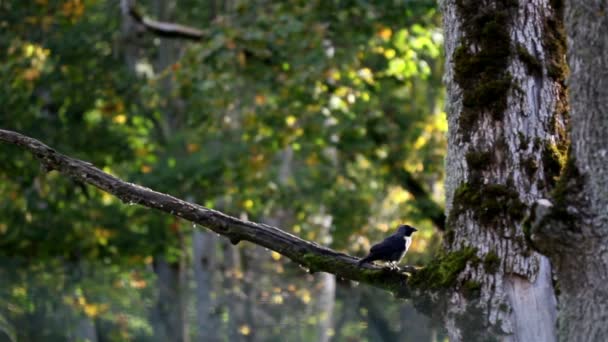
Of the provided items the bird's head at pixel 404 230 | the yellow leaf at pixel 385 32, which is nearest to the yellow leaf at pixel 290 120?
the yellow leaf at pixel 385 32

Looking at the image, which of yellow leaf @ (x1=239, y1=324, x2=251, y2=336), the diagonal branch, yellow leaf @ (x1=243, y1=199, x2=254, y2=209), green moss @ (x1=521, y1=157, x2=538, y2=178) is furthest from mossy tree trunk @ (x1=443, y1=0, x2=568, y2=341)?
yellow leaf @ (x1=243, y1=199, x2=254, y2=209)

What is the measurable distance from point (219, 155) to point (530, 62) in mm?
11457

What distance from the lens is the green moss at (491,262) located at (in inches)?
236

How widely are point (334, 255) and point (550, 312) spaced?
133cm

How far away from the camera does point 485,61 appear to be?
6363 millimetres

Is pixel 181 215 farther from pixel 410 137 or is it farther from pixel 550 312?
pixel 410 137

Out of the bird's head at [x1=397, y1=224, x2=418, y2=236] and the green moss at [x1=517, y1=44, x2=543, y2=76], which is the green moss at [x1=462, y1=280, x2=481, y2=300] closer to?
the green moss at [x1=517, y1=44, x2=543, y2=76]

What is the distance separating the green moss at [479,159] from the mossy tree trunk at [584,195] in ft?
3.47

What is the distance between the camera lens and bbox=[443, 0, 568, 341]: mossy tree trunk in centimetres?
596

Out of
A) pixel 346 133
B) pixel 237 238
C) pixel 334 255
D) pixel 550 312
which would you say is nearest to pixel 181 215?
pixel 237 238

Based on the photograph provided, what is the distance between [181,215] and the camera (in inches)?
254

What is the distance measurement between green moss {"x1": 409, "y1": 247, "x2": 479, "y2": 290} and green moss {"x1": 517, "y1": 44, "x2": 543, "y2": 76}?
1145 mm

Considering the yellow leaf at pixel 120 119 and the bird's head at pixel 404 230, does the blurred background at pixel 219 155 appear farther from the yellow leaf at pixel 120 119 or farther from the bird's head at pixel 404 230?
the bird's head at pixel 404 230

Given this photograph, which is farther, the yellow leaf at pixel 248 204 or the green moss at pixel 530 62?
the yellow leaf at pixel 248 204
